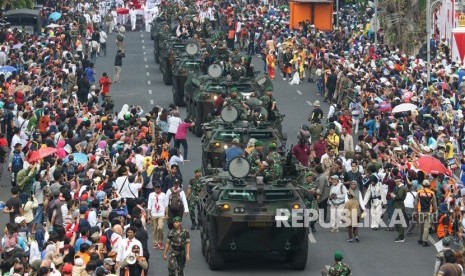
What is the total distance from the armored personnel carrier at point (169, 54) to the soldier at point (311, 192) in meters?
20.7

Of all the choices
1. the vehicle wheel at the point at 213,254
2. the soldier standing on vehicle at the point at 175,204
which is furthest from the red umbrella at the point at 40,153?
the vehicle wheel at the point at 213,254

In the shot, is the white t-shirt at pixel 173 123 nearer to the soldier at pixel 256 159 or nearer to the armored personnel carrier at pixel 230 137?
the armored personnel carrier at pixel 230 137

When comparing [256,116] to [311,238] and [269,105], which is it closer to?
[269,105]

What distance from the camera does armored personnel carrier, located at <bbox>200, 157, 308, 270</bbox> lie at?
33.4m

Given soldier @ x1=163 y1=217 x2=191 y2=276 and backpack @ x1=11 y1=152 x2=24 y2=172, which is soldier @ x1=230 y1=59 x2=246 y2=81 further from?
soldier @ x1=163 y1=217 x2=191 y2=276

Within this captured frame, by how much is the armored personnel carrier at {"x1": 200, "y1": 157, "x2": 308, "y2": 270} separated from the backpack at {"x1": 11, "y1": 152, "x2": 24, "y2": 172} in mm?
8078

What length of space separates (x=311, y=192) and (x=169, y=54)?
24926 millimetres

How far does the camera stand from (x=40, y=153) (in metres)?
39.1

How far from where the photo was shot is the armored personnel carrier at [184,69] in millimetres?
55719

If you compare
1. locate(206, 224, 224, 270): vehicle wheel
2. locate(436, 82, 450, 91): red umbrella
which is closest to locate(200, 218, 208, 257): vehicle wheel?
locate(206, 224, 224, 270): vehicle wheel

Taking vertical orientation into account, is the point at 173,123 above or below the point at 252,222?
below

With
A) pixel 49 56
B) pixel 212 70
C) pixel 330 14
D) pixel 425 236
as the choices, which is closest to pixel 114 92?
pixel 49 56

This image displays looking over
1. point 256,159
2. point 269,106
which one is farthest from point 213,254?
point 269,106

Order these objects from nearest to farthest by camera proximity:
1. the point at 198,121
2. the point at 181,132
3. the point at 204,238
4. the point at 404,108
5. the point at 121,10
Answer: the point at 204,238, the point at 181,132, the point at 404,108, the point at 198,121, the point at 121,10
